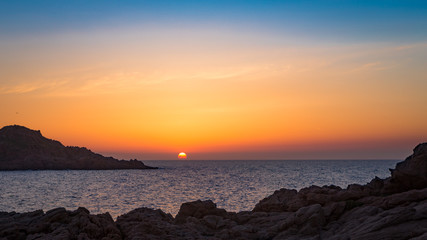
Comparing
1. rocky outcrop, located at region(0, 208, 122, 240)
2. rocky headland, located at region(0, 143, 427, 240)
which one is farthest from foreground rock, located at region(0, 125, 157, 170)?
rocky outcrop, located at region(0, 208, 122, 240)

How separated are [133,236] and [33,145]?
194 m

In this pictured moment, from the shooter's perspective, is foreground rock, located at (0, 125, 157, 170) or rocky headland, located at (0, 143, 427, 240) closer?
rocky headland, located at (0, 143, 427, 240)

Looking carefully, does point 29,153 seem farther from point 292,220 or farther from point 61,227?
point 292,220

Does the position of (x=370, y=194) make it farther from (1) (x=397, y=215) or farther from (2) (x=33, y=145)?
(2) (x=33, y=145)

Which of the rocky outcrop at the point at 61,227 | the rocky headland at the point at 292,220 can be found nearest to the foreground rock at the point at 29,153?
the rocky headland at the point at 292,220

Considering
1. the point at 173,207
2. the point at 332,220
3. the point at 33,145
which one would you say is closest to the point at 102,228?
the point at 332,220

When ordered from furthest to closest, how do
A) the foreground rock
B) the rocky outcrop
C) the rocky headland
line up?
the foreground rock → the rocky outcrop → the rocky headland

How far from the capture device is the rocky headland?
1480 cm

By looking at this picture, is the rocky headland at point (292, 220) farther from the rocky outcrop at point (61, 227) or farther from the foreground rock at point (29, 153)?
the foreground rock at point (29, 153)

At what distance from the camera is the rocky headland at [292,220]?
1480 cm

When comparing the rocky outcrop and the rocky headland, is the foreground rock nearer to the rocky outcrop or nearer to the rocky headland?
the rocky headland

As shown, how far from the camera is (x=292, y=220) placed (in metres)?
18.3

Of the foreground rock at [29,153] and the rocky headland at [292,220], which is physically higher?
the foreground rock at [29,153]

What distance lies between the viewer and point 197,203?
23.6m
